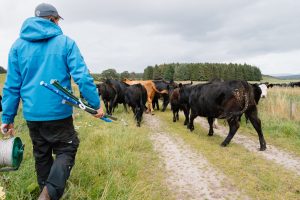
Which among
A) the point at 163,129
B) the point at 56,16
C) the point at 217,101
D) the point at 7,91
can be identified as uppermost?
the point at 56,16

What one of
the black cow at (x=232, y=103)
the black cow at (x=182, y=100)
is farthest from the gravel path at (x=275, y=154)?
the black cow at (x=182, y=100)

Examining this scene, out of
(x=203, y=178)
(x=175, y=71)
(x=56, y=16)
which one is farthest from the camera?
(x=175, y=71)

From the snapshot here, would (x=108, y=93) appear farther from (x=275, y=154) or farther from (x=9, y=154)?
(x=9, y=154)

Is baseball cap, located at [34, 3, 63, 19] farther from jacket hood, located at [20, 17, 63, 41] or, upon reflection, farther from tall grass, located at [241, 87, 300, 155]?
tall grass, located at [241, 87, 300, 155]

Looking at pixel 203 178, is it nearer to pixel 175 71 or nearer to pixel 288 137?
pixel 288 137

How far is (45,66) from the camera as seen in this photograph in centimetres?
336

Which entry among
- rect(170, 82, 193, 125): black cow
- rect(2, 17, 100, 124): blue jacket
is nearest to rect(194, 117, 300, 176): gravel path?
rect(170, 82, 193, 125): black cow

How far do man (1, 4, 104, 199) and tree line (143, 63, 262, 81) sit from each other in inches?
2680

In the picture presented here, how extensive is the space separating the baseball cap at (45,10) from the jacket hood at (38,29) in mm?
121

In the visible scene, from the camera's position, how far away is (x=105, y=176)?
16.3ft

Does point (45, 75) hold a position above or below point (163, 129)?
above

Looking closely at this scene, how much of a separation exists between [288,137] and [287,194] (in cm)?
493

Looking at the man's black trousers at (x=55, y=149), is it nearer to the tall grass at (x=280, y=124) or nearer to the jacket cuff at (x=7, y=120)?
the jacket cuff at (x=7, y=120)

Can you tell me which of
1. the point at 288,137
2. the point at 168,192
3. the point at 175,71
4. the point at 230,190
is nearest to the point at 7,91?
the point at 168,192
